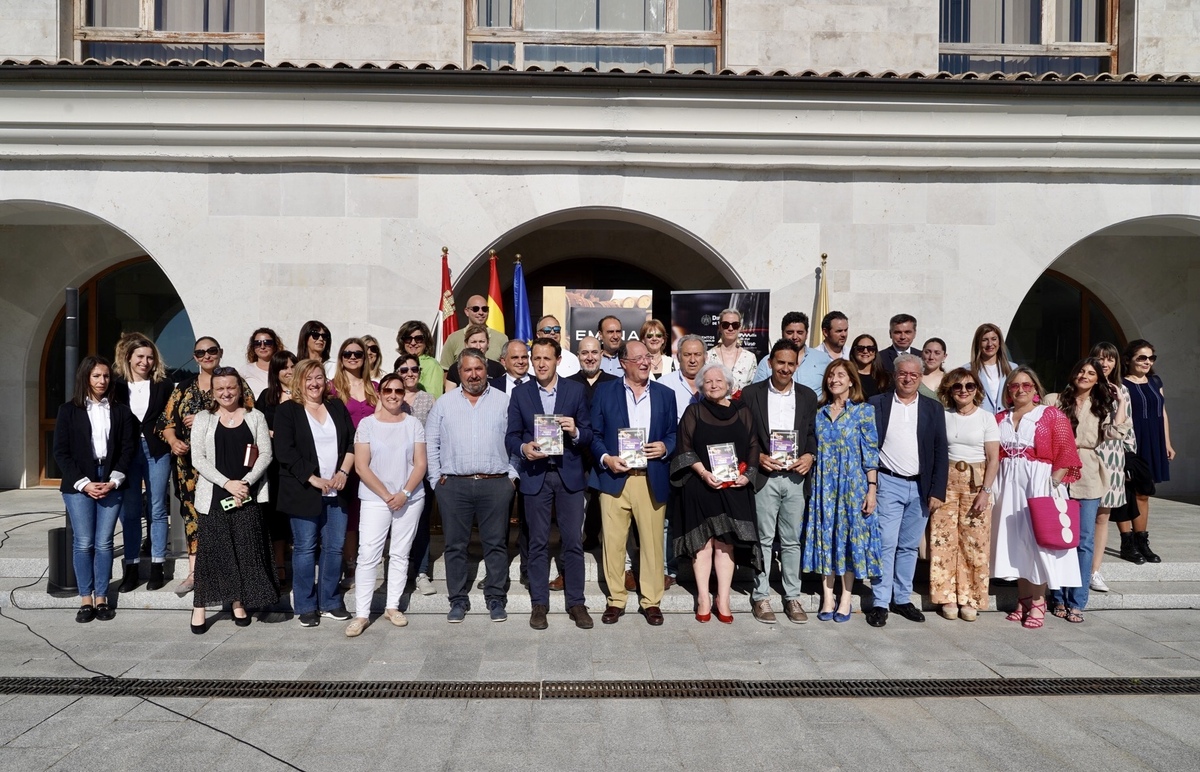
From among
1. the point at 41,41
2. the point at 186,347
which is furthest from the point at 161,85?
the point at 186,347

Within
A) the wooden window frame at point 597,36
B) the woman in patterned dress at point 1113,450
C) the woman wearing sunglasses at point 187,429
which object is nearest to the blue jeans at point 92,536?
the woman wearing sunglasses at point 187,429

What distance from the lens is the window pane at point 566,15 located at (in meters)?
10.9

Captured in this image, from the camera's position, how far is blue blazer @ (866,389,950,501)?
6.64m

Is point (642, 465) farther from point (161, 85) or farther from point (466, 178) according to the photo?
point (161, 85)

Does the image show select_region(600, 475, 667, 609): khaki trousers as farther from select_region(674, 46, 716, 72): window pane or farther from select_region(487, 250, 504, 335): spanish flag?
select_region(674, 46, 716, 72): window pane

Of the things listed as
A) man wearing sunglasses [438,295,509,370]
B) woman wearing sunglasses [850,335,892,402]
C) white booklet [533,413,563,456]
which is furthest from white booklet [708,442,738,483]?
man wearing sunglasses [438,295,509,370]

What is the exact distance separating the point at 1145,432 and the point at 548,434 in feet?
18.5

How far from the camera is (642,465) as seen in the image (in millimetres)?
6484

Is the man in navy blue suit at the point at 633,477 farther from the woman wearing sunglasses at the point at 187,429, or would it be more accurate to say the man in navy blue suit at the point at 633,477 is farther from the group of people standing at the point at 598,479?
the woman wearing sunglasses at the point at 187,429

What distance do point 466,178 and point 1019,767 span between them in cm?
756

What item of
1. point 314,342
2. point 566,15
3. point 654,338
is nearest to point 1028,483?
point 654,338

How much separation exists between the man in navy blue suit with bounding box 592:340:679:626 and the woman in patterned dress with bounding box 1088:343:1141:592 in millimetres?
3725

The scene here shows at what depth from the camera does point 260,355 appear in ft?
24.4

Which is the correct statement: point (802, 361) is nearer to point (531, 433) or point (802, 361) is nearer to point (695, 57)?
point (531, 433)
